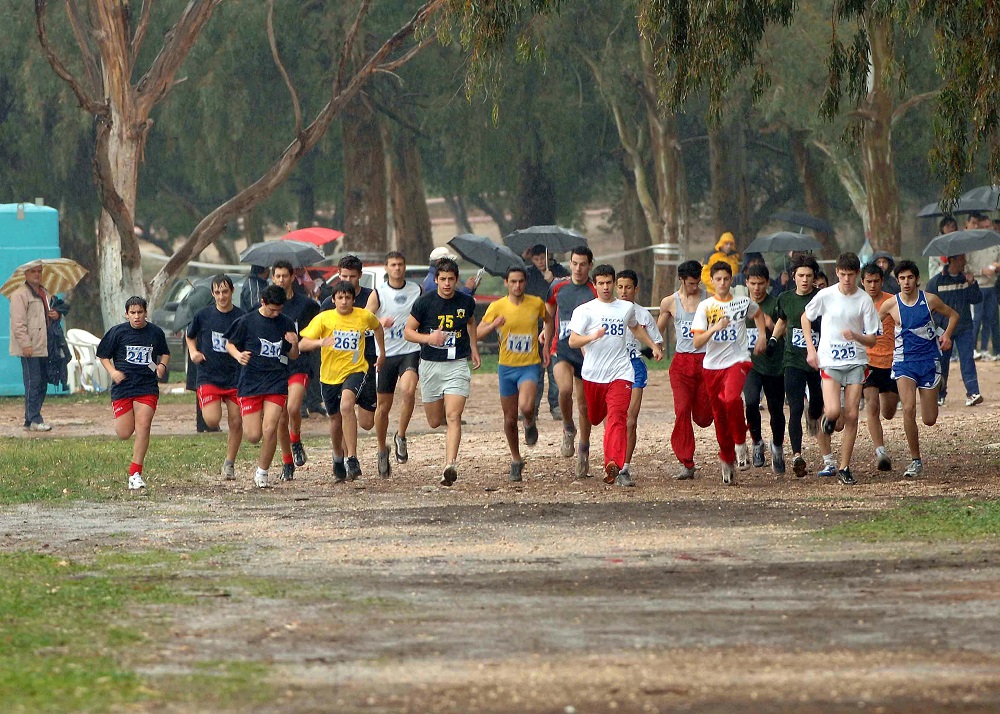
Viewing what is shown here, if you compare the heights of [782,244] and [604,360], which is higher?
[782,244]

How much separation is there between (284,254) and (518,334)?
7.33 m

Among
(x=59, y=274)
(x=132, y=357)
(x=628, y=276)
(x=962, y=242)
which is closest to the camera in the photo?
(x=628, y=276)

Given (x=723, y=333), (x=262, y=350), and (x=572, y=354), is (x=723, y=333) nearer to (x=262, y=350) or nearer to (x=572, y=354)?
(x=572, y=354)

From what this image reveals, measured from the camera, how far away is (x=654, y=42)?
51.2 ft

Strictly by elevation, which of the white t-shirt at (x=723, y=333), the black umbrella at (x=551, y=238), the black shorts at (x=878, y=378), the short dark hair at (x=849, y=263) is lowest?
the black shorts at (x=878, y=378)

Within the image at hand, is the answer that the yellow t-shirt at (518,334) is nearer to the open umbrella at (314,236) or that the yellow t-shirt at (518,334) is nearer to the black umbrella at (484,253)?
the black umbrella at (484,253)

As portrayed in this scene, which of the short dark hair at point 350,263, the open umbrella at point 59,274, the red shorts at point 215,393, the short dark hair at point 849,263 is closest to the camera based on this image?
the short dark hair at point 849,263

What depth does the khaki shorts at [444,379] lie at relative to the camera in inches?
548

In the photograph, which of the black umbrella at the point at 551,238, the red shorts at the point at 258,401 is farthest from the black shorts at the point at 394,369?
the black umbrella at the point at 551,238

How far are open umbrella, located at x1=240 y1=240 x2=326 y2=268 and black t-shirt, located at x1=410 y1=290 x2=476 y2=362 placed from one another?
6.80m

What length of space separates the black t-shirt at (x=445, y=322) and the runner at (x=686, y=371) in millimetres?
1565

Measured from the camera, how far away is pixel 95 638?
7426mm

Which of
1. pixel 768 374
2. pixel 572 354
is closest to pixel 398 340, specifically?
pixel 572 354

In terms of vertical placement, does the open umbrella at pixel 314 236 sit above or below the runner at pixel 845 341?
above
